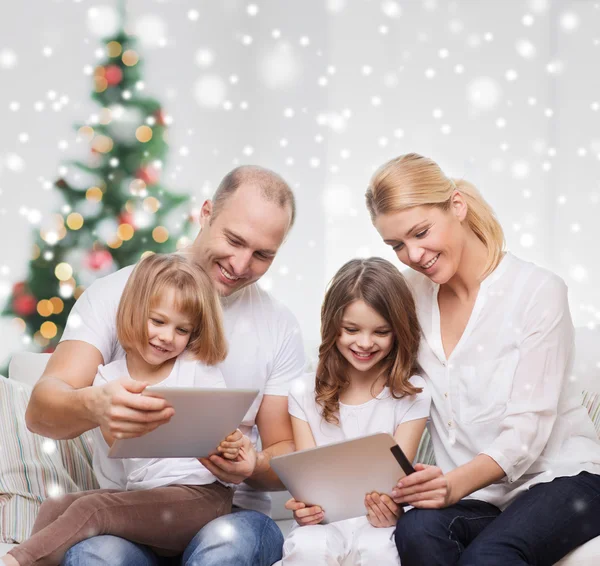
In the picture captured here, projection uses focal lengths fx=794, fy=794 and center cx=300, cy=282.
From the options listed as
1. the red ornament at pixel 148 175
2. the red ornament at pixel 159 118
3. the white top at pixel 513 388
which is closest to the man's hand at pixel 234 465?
the white top at pixel 513 388

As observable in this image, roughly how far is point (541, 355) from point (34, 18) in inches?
115

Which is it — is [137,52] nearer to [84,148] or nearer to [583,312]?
[84,148]

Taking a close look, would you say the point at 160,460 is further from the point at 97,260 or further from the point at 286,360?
the point at 97,260

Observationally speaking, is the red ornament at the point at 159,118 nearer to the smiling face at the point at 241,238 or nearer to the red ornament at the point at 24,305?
the red ornament at the point at 24,305

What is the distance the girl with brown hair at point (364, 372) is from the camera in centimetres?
183

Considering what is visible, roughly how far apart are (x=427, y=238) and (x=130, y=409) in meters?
0.75

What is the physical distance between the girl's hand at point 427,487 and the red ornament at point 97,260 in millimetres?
2196

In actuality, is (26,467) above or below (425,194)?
below

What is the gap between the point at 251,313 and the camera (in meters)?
1.95

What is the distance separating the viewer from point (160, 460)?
1.70 m

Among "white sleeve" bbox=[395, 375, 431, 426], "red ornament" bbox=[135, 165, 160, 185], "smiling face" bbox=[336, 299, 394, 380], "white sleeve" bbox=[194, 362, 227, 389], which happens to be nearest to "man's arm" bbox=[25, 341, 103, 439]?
"white sleeve" bbox=[194, 362, 227, 389]

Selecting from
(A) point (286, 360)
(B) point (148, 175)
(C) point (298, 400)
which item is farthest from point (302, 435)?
(B) point (148, 175)

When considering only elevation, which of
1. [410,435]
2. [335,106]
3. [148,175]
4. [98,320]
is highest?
[335,106]

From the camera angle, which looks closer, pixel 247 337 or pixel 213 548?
pixel 213 548
